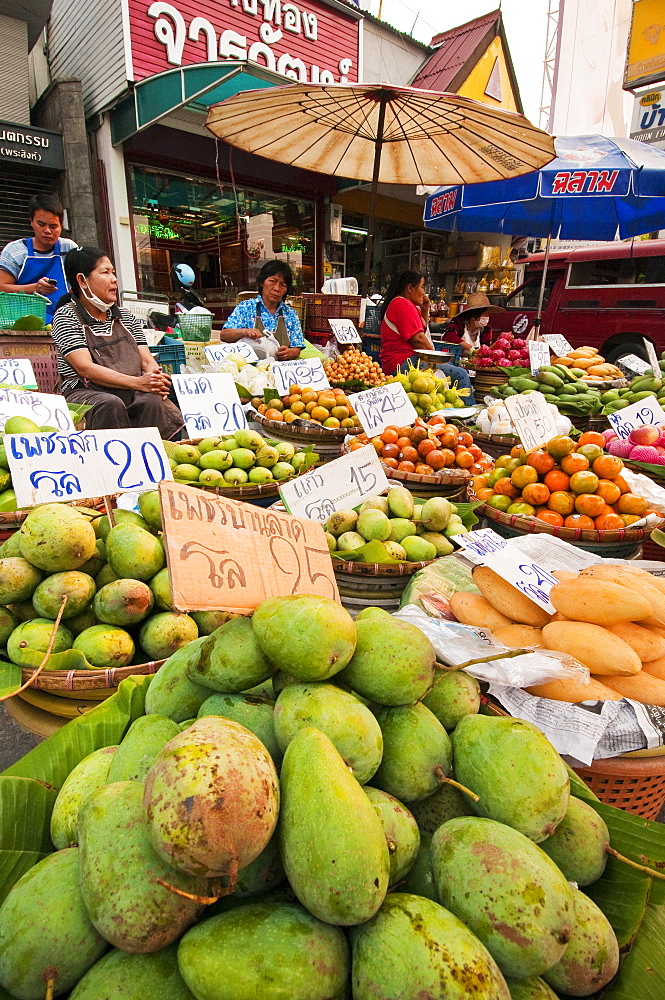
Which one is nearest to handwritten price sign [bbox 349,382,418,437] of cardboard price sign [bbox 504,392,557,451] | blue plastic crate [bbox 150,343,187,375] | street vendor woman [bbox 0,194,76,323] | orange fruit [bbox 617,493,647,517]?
cardboard price sign [bbox 504,392,557,451]

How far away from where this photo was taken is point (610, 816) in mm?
948

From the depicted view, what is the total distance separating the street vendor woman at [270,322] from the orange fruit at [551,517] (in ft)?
12.6

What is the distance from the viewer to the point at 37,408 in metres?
2.64

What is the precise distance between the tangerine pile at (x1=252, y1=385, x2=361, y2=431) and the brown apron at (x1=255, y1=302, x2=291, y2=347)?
2103 millimetres

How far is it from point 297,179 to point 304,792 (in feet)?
35.7

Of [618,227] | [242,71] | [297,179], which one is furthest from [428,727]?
[297,179]

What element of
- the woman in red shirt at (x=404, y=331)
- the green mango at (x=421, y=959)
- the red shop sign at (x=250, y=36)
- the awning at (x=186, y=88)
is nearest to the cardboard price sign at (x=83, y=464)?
the green mango at (x=421, y=959)

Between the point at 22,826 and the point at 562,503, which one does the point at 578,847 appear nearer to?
the point at 22,826

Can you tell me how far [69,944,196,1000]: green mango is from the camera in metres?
0.60

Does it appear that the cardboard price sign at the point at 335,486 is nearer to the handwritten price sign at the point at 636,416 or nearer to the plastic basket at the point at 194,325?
the handwritten price sign at the point at 636,416

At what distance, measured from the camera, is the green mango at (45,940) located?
64cm

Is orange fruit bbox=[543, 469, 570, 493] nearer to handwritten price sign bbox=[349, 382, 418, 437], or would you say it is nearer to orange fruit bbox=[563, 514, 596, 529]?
orange fruit bbox=[563, 514, 596, 529]

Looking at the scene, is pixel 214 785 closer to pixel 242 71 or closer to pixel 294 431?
pixel 294 431

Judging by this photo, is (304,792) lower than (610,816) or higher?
higher
